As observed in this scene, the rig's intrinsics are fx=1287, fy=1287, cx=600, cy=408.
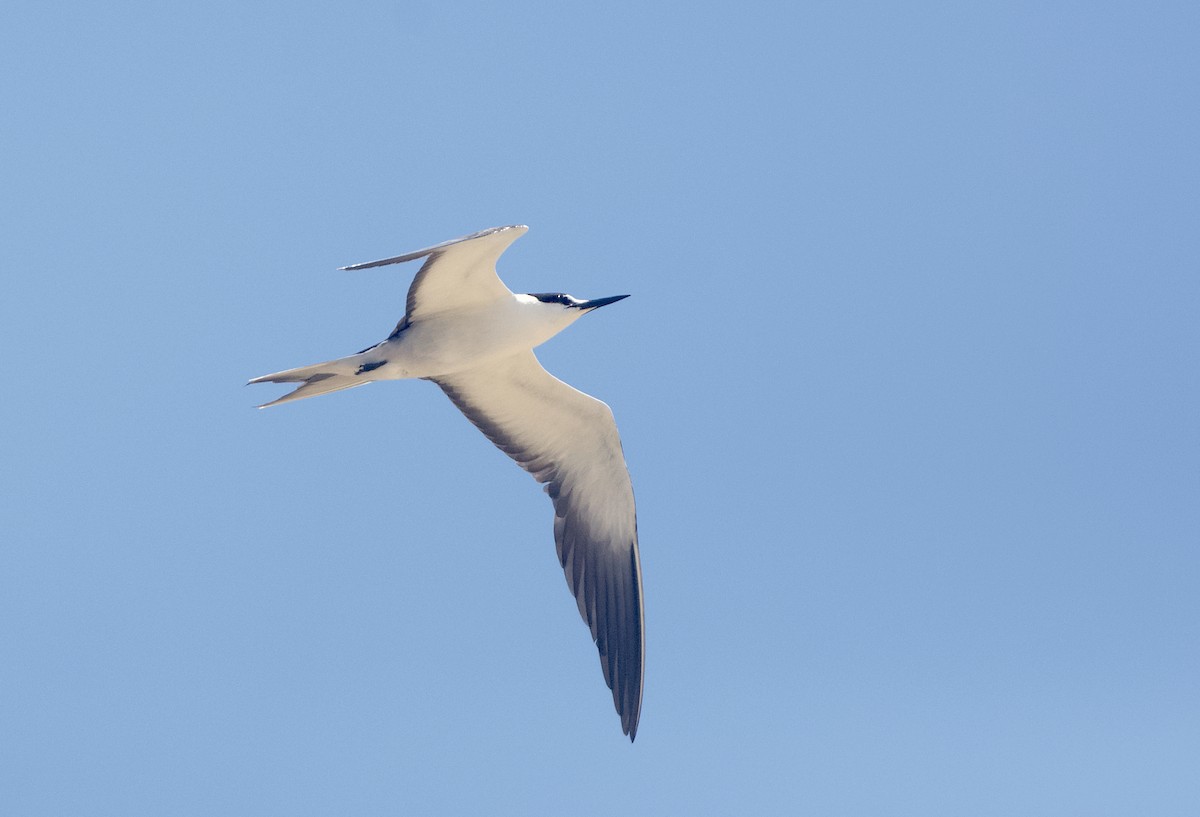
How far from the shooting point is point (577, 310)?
10.9 m

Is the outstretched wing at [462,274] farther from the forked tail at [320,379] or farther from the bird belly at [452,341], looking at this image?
the forked tail at [320,379]

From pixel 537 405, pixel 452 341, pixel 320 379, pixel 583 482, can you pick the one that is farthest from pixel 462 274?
pixel 583 482

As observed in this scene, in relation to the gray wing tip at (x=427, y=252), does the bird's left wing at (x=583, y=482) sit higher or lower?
lower

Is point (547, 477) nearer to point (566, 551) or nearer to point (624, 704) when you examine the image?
point (566, 551)

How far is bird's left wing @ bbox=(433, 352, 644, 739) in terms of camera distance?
37.7ft

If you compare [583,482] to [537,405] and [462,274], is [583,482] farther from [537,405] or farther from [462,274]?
[462,274]

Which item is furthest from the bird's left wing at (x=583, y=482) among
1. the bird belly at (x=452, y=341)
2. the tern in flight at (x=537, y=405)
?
the bird belly at (x=452, y=341)

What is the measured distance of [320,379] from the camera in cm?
1050

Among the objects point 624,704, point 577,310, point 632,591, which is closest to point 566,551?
point 632,591

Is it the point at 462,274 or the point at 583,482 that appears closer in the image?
the point at 462,274

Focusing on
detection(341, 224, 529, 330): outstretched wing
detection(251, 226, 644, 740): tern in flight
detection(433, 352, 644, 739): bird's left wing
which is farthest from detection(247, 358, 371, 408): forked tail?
detection(433, 352, 644, 739): bird's left wing

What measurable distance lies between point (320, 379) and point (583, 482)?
2.75 metres

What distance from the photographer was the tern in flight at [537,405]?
34.6 feet

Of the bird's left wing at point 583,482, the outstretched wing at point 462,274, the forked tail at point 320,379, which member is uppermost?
the outstretched wing at point 462,274
